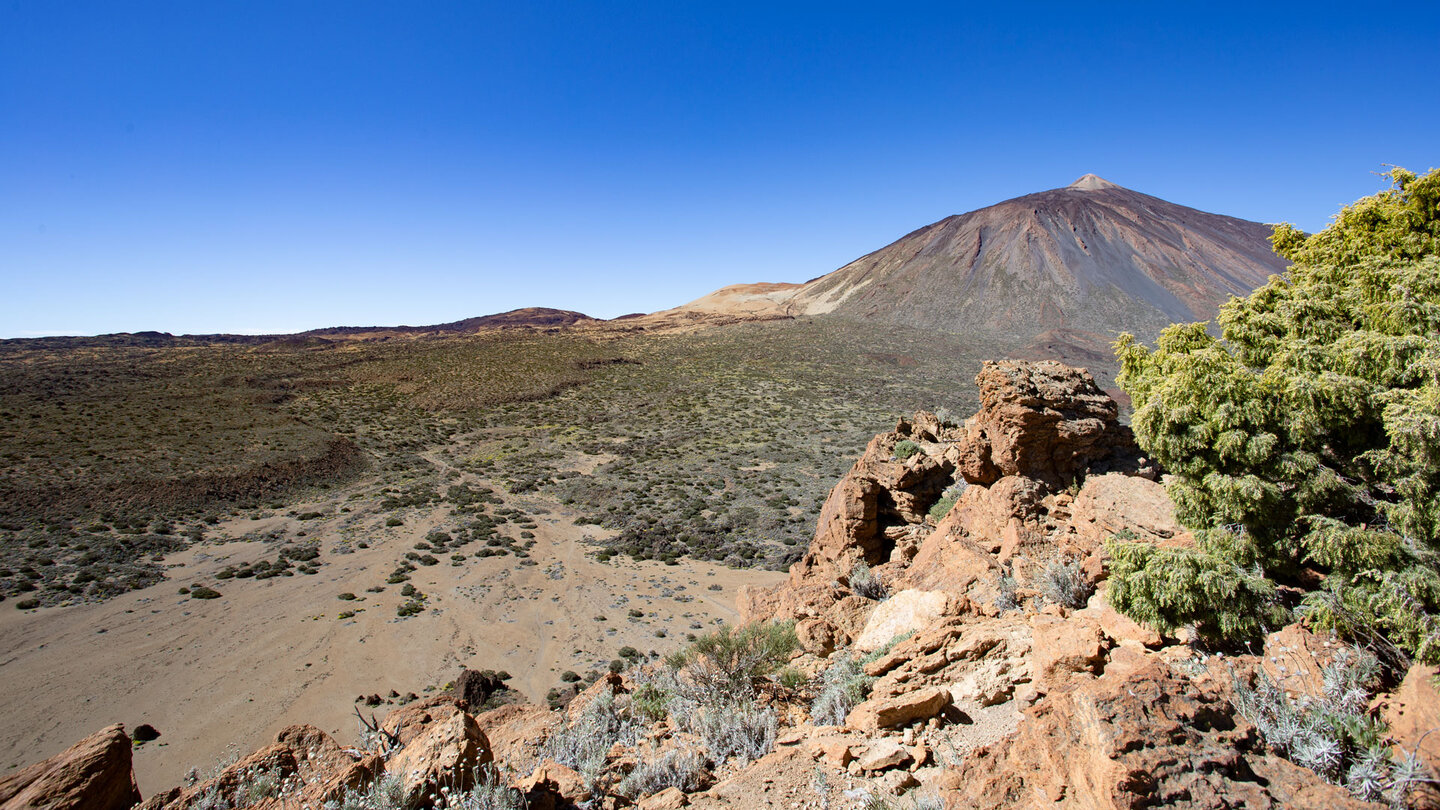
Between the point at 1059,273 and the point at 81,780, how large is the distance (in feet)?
271

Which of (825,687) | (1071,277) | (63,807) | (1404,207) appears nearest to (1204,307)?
(1071,277)

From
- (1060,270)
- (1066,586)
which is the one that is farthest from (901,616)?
(1060,270)

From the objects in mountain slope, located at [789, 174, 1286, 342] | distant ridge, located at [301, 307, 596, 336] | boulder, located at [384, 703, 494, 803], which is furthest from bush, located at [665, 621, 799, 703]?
distant ridge, located at [301, 307, 596, 336]

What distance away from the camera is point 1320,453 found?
4809 mm

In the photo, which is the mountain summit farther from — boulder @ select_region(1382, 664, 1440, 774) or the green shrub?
boulder @ select_region(1382, 664, 1440, 774)

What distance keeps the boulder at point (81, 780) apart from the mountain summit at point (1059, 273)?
53.3 meters

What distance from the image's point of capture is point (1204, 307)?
200 feet

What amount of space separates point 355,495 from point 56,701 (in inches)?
501

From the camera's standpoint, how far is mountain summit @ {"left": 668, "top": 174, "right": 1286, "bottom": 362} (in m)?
61.0

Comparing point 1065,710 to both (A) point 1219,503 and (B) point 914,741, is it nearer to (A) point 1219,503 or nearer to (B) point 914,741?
(B) point 914,741

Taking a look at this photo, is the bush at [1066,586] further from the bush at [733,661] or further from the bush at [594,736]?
the bush at [594,736]

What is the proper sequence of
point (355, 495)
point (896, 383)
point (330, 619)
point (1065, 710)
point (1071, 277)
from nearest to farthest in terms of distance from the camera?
point (1065, 710) < point (330, 619) < point (355, 495) < point (896, 383) < point (1071, 277)

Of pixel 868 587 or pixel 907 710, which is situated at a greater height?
pixel 907 710

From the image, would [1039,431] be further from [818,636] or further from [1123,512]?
[818,636]
